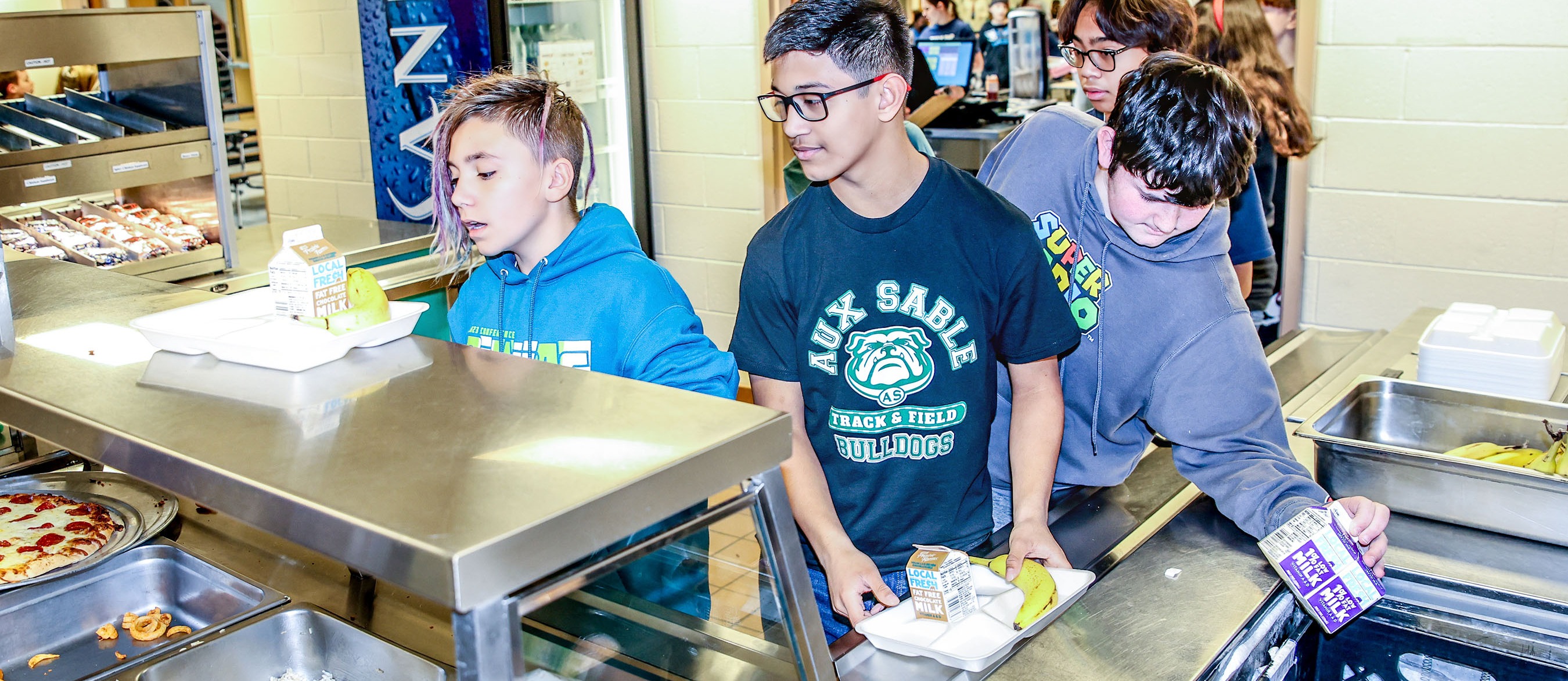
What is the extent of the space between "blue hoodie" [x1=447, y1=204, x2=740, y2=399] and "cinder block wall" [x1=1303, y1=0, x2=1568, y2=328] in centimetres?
258

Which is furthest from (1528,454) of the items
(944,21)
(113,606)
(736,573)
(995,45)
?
(995,45)

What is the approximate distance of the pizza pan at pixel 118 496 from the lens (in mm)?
1428

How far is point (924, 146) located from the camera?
249cm

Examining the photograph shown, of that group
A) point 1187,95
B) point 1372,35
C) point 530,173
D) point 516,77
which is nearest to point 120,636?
point 530,173

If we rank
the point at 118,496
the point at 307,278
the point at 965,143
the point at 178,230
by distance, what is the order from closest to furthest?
1. the point at 307,278
2. the point at 118,496
3. the point at 178,230
4. the point at 965,143

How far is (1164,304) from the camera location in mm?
1568

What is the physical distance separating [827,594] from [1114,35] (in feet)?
3.98

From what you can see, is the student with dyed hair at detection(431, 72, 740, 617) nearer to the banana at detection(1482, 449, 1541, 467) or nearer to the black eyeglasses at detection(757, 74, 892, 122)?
the black eyeglasses at detection(757, 74, 892, 122)

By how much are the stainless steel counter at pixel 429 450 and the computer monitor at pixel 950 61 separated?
5.04m

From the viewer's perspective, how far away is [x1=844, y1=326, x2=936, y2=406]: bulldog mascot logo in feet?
4.96

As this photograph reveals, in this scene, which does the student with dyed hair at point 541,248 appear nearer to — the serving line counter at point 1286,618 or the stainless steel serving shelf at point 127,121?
the serving line counter at point 1286,618

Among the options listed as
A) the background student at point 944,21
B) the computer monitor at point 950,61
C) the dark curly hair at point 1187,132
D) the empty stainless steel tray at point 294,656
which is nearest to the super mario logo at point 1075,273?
the dark curly hair at point 1187,132

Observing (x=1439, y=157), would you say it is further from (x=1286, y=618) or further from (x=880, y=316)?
(x=880, y=316)

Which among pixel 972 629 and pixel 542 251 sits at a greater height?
pixel 542 251
